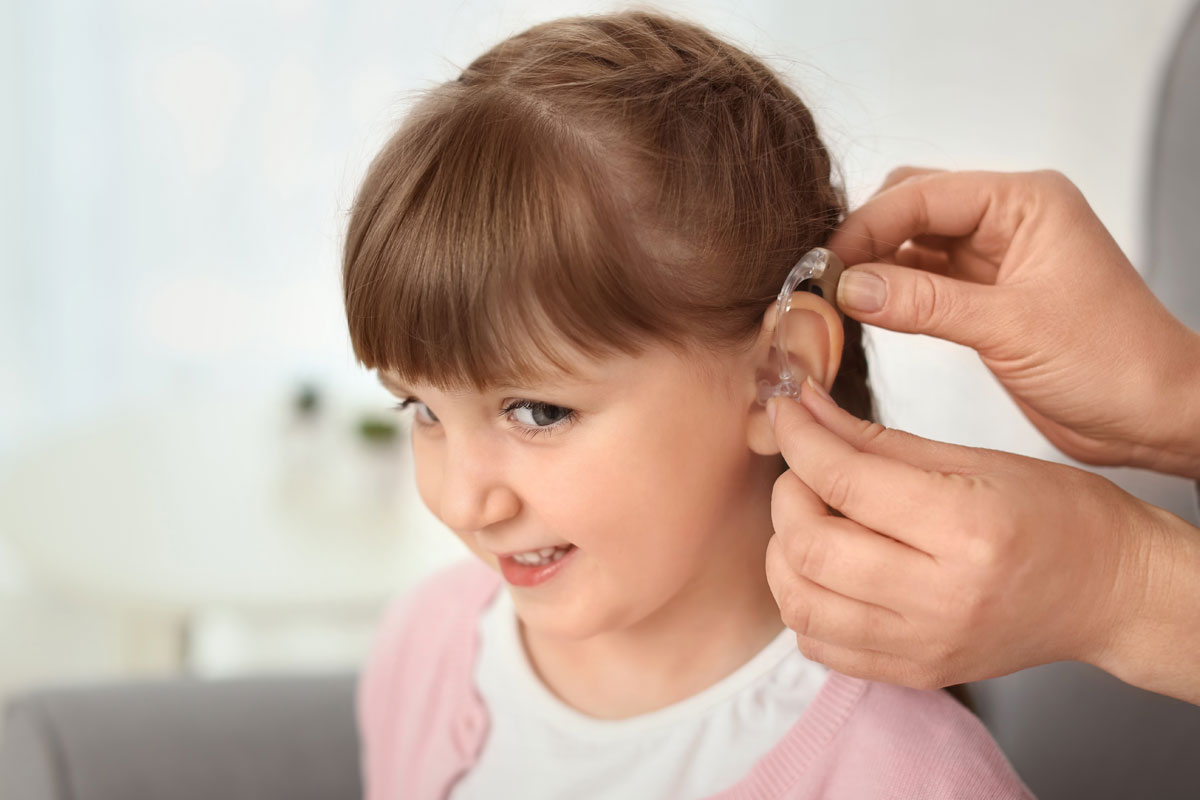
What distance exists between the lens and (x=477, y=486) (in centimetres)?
80

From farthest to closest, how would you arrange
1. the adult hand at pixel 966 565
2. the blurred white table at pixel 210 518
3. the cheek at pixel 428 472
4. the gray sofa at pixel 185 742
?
1. the blurred white table at pixel 210 518
2. the gray sofa at pixel 185 742
3. the cheek at pixel 428 472
4. the adult hand at pixel 966 565

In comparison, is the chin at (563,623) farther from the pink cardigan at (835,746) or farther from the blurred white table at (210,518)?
the blurred white table at (210,518)

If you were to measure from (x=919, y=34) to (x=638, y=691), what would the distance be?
1.10m

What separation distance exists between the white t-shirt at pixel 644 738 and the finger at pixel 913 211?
0.33 metres

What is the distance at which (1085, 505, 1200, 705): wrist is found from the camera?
28.5 inches

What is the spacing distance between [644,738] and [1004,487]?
421 mm

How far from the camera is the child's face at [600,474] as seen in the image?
0.79 m

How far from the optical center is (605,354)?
0.76 metres

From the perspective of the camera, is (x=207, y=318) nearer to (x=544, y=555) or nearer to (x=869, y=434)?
(x=544, y=555)

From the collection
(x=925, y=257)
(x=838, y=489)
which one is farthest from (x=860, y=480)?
(x=925, y=257)

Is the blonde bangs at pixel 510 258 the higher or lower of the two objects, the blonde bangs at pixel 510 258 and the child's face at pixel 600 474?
the higher

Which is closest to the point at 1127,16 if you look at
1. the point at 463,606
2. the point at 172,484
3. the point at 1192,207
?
the point at 1192,207

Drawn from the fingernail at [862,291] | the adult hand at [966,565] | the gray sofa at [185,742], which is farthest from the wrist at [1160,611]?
the gray sofa at [185,742]

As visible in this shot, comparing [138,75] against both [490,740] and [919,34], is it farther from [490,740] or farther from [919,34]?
[490,740]
